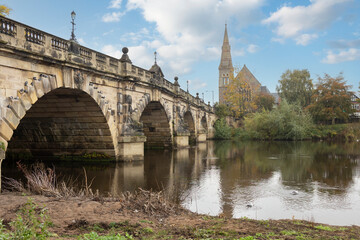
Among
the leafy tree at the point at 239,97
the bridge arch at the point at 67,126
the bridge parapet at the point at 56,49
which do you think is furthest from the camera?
the leafy tree at the point at 239,97

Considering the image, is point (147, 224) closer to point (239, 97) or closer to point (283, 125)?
point (283, 125)

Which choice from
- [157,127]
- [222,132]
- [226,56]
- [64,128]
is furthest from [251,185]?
[226,56]

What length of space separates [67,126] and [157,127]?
1075 cm

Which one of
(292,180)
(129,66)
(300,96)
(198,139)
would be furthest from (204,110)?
(292,180)

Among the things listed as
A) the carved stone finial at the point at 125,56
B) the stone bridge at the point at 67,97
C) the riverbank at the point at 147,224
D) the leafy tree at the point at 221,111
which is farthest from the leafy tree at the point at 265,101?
the riverbank at the point at 147,224

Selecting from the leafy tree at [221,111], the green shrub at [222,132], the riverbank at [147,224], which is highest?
the leafy tree at [221,111]

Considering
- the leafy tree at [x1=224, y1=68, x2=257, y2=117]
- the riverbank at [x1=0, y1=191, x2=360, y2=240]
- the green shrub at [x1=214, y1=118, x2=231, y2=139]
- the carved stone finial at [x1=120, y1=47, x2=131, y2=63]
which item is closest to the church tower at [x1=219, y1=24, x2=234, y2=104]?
the leafy tree at [x1=224, y1=68, x2=257, y2=117]

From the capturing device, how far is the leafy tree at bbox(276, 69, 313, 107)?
56312 mm

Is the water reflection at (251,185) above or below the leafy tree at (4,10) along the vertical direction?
below

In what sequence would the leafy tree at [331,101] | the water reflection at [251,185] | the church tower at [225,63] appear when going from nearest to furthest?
the water reflection at [251,185] → the leafy tree at [331,101] → the church tower at [225,63]

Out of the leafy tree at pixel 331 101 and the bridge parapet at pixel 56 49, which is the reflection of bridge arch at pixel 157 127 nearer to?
the bridge parapet at pixel 56 49

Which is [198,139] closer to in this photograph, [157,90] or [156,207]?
[157,90]

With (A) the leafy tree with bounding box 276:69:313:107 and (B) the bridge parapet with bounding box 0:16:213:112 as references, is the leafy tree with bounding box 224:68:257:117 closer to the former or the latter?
(A) the leafy tree with bounding box 276:69:313:107

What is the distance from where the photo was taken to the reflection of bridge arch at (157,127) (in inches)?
1035
